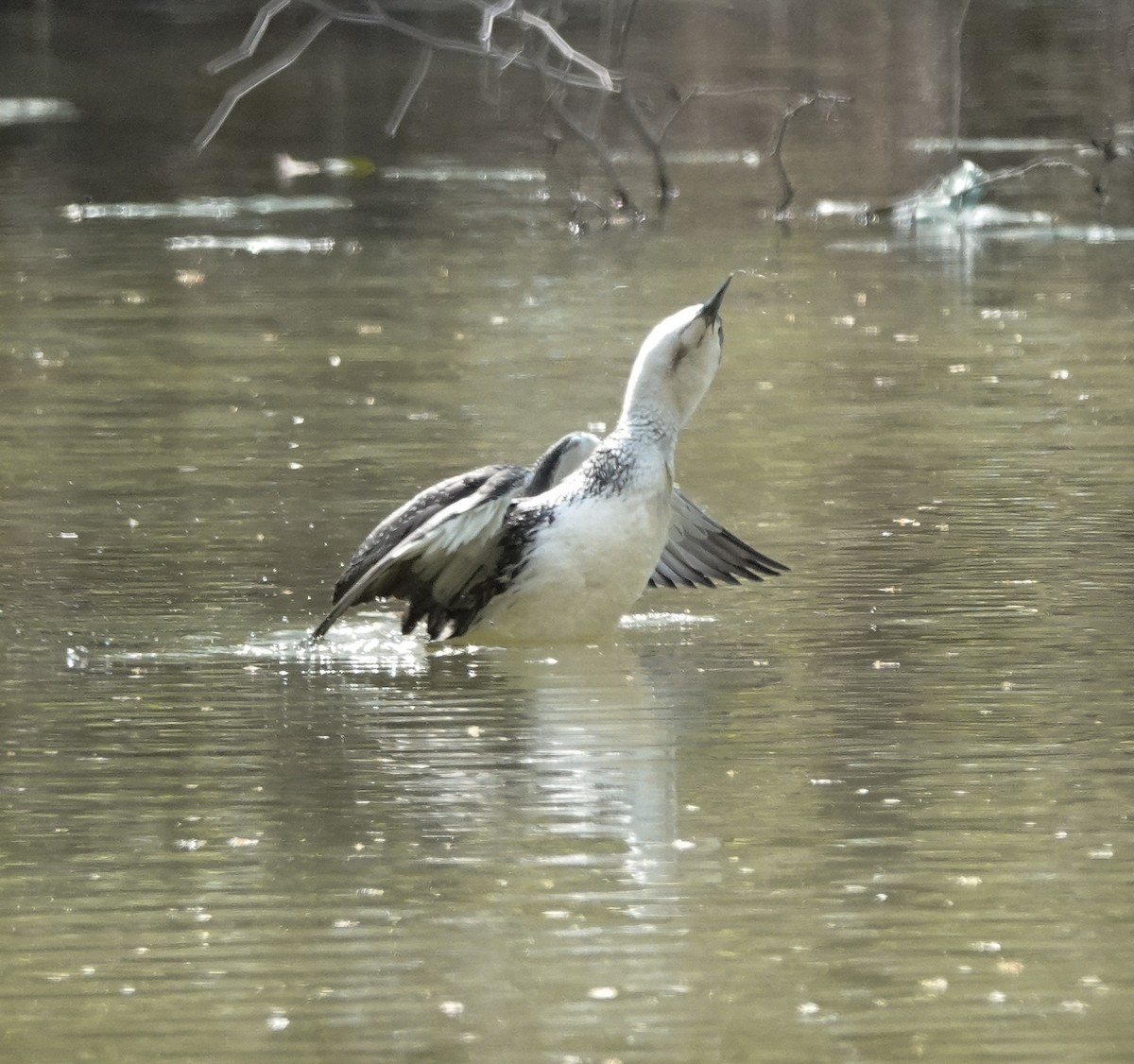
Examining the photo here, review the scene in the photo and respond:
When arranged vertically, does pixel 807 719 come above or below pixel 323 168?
below

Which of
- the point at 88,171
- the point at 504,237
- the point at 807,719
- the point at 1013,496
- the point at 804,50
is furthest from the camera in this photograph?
the point at 804,50

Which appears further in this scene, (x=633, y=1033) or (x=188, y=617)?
(x=188, y=617)

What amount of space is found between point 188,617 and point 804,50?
2536 cm

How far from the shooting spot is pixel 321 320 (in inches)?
529

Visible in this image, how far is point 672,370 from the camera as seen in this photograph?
7.53 metres

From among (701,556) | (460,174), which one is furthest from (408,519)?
(460,174)

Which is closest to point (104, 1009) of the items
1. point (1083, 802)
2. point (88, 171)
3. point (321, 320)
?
point (1083, 802)

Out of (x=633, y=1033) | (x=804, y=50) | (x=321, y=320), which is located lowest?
(x=633, y=1033)

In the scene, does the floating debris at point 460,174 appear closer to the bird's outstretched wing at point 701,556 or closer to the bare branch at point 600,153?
the bare branch at point 600,153

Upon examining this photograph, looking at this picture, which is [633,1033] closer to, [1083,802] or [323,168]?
[1083,802]

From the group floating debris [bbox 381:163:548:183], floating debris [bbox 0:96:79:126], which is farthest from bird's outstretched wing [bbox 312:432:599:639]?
floating debris [bbox 0:96:79:126]

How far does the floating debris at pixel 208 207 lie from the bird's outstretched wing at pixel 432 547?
11134mm

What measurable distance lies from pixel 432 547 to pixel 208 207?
12.2 m

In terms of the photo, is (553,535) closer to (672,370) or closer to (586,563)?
(586,563)
